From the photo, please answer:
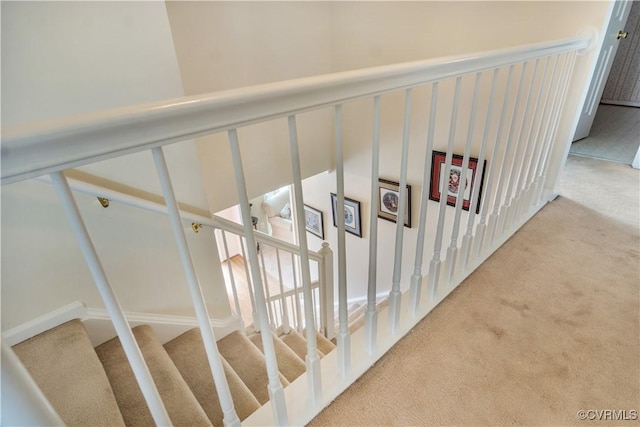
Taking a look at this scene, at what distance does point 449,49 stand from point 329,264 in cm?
168

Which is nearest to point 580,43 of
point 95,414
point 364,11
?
point 364,11

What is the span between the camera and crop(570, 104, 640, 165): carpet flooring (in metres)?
3.05

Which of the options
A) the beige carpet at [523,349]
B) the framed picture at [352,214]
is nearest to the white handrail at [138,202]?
the beige carpet at [523,349]

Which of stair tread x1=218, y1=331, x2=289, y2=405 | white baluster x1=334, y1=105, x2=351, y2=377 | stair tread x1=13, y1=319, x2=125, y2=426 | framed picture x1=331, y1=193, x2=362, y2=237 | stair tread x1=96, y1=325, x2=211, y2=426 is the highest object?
white baluster x1=334, y1=105, x2=351, y2=377

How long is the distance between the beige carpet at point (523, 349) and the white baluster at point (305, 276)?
0.39 ft

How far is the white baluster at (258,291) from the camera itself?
22.8 inches

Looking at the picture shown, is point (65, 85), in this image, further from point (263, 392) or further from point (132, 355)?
point (263, 392)

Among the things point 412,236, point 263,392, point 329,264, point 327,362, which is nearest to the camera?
point 327,362

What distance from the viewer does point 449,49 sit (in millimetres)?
2309

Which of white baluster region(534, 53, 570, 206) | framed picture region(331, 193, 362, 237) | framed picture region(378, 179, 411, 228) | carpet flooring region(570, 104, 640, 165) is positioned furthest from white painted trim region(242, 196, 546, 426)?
carpet flooring region(570, 104, 640, 165)

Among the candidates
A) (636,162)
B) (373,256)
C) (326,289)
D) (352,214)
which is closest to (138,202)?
(373,256)

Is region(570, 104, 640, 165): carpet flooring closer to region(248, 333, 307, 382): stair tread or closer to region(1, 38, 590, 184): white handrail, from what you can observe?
region(248, 333, 307, 382): stair tread

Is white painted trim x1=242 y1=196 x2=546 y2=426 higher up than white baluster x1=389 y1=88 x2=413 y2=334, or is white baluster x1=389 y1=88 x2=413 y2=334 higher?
white baluster x1=389 y1=88 x2=413 y2=334

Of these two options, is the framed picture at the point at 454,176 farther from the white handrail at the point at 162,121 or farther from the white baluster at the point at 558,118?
the white handrail at the point at 162,121
